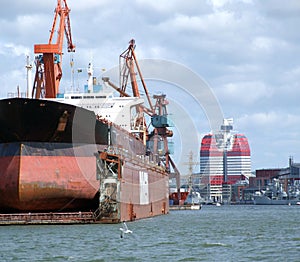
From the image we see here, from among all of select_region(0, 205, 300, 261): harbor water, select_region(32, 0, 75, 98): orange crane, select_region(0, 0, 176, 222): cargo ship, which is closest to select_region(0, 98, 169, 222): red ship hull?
select_region(0, 0, 176, 222): cargo ship

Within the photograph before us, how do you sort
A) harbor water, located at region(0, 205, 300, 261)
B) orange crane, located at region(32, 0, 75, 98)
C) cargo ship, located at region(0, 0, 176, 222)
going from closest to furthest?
1. harbor water, located at region(0, 205, 300, 261)
2. cargo ship, located at region(0, 0, 176, 222)
3. orange crane, located at region(32, 0, 75, 98)

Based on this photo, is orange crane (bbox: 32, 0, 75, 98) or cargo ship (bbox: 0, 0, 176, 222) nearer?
cargo ship (bbox: 0, 0, 176, 222)

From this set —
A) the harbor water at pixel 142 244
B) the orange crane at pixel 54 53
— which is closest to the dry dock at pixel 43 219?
the harbor water at pixel 142 244

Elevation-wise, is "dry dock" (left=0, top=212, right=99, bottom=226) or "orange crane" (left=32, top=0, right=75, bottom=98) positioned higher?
"orange crane" (left=32, top=0, right=75, bottom=98)

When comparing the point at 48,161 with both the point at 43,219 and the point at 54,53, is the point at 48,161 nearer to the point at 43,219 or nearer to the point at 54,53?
the point at 43,219

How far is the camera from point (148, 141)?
75.3 metres

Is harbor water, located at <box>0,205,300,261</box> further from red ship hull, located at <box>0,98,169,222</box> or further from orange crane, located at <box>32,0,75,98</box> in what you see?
orange crane, located at <box>32,0,75,98</box>

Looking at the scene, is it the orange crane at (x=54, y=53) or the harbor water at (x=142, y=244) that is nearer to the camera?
the harbor water at (x=142, y=244)

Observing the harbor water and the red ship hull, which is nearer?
the harbor water

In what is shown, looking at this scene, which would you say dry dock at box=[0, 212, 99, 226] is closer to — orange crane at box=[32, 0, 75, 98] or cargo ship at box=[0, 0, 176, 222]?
cargo ship at box=[0, 0, 176, 222]

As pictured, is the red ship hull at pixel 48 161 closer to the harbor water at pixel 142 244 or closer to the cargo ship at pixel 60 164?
the cargo ship at pixel 60 164

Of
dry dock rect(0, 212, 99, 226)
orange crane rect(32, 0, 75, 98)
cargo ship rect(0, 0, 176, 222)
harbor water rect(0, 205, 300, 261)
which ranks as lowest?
harbor water rect(0, 205, 300, 261)

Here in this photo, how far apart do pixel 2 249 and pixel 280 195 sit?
12819 cm

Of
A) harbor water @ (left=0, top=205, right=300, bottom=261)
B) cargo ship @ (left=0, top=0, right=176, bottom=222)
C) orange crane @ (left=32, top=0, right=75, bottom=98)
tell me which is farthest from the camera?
orange crane @ (left=32, top=0, right=75, bottom=98)
